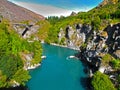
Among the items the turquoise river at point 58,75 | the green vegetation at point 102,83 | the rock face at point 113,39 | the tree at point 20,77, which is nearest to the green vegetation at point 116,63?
the rock face at point 113,39

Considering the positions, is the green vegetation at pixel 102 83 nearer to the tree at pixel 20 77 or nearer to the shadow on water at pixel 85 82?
the shadow on water at pixel 85 82

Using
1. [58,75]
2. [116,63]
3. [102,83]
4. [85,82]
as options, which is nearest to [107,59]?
[116,63]

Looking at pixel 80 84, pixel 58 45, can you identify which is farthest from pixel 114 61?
pixel 58 45

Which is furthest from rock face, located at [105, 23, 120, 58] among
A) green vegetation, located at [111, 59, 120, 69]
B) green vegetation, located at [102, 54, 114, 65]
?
green vegetation, located at [111, 59, 120, 69]

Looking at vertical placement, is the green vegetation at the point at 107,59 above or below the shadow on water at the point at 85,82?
above

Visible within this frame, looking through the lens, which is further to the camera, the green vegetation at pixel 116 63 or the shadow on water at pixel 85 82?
the green vegetation at pixel 116 63

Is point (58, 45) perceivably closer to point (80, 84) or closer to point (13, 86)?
point (80, 84)

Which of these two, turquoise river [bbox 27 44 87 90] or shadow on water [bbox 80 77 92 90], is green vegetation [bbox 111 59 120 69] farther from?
turquoise river [bbox 27 44 87 90]

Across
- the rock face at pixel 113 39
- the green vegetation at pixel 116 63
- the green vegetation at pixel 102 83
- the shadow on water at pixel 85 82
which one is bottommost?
the shadow on water at pixel 85 82

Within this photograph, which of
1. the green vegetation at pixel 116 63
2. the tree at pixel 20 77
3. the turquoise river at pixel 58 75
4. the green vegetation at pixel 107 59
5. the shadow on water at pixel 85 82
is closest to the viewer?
the tree at pixel 20 77
